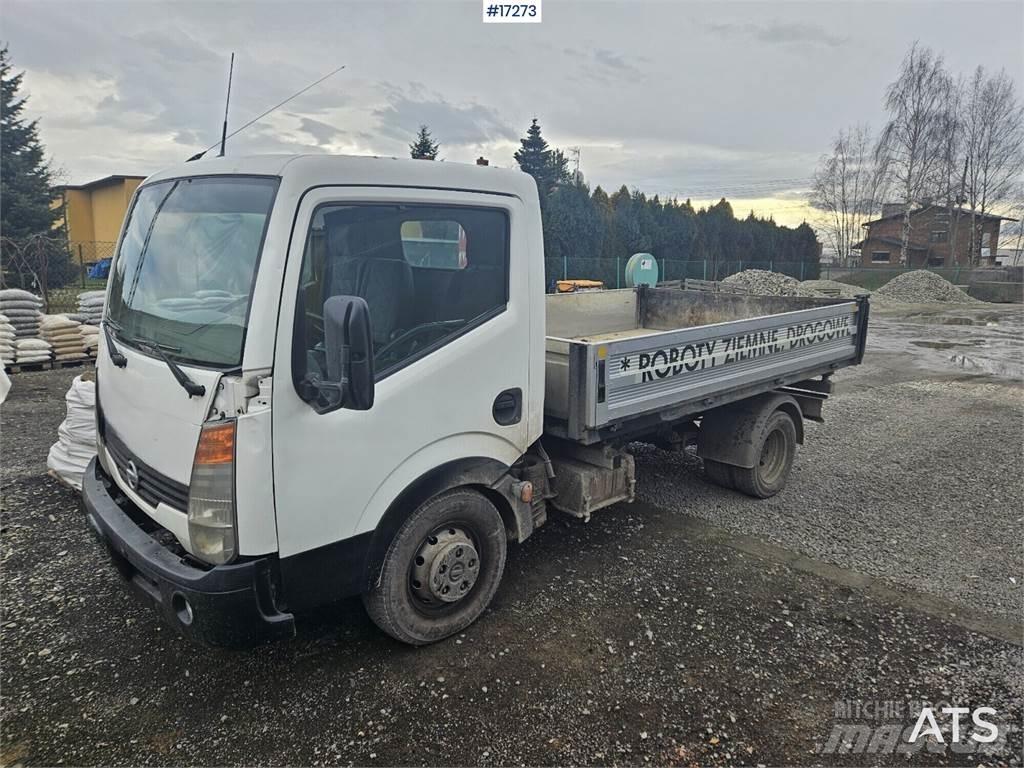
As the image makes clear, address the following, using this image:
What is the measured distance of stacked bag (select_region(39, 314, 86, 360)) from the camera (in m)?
10.2

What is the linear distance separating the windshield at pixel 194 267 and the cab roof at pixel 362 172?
0.21ft

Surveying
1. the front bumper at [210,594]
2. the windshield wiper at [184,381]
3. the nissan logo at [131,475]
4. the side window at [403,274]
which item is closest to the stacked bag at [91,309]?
the nissan logo at [131,475]

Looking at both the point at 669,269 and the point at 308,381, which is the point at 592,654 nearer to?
the point at 308,381

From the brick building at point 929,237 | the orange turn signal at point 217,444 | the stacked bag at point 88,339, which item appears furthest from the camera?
the brick building at point 929,237

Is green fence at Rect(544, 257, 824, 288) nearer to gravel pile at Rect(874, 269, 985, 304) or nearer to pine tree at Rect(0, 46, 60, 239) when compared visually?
gravel pile at Rect(874, 269, 985, 304)

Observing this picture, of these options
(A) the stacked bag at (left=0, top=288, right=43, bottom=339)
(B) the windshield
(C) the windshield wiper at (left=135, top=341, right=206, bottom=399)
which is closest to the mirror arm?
(B) the windshield

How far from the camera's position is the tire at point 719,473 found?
18.3 feet

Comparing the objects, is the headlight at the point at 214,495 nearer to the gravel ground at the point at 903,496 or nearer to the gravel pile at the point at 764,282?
the gravel ground at the point at 903,496

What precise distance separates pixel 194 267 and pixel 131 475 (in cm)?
103

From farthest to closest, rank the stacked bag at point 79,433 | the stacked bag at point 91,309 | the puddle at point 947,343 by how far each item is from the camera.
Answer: the puddle at point 947,343 → the stacked bag at point 91,309 → the stacked bag at point 79,433

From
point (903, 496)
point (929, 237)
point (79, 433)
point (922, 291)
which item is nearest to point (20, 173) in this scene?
point (79, 433)

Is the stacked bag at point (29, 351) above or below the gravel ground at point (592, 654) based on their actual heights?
above

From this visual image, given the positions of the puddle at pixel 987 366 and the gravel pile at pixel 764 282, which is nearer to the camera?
the puddle at pixel 987 366

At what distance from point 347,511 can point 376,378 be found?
597 millimetres
